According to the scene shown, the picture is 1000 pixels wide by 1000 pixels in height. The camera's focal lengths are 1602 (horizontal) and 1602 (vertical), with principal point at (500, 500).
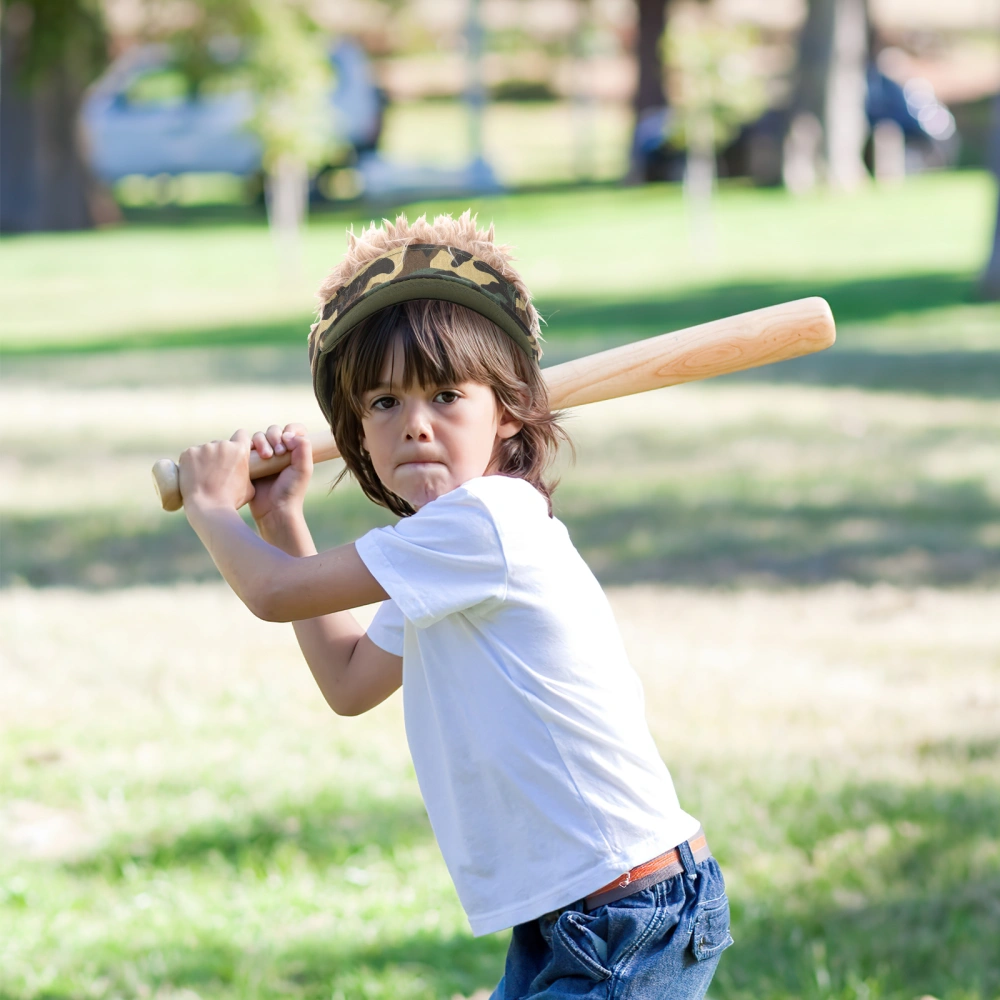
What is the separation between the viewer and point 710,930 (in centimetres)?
202

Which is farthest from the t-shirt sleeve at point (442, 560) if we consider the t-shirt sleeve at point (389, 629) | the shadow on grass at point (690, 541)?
the shadow on grass at point (690, 541)

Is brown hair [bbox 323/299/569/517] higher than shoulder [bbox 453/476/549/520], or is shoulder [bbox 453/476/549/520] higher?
brown hair [bbox 323/299/569/517]

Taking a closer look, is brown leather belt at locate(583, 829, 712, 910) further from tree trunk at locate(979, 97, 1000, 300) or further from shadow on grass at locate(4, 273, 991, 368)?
tree trunk at locate(979, 97, 1000, 300)

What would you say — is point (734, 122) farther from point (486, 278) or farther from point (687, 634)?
point (486, 278)

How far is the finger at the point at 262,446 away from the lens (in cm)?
218

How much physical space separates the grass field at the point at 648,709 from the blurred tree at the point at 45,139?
17.5m

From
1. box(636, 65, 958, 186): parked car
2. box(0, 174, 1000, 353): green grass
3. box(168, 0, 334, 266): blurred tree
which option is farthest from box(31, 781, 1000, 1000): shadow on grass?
box(636, 65, 958, 186): parked car

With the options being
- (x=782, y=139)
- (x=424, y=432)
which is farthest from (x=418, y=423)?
(x=782, y=139)

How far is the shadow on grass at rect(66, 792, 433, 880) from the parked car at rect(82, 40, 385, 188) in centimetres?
2586

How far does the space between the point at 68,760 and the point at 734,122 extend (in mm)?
22120

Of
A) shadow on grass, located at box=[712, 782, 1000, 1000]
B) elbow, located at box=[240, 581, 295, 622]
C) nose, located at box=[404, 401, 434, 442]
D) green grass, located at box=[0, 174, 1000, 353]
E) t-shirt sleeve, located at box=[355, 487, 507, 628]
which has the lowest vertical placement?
shadow on grass, located at box=[712, 782, 1000, 1000]

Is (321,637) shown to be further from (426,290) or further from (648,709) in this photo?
(648,709)

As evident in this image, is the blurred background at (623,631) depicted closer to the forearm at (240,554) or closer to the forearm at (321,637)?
the forearm at (321,637)

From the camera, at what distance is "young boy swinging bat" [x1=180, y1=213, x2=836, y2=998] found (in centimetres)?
194
